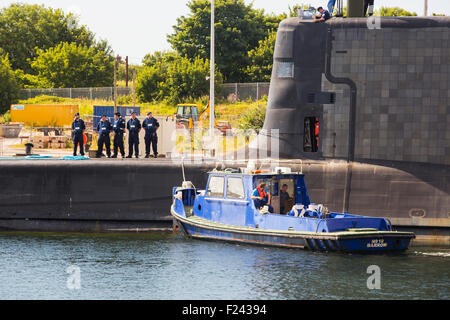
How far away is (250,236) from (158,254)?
2841 millimetres

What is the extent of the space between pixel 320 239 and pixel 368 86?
5287 millimetres

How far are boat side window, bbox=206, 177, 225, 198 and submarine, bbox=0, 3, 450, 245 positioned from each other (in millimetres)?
2019

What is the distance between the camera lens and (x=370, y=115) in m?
21.0

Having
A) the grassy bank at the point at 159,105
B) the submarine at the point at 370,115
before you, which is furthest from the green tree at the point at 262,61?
the submarine at the point at 370,115

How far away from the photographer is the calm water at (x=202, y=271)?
Answer: 1605cm

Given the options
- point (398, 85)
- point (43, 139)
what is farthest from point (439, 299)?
point (43, 139)

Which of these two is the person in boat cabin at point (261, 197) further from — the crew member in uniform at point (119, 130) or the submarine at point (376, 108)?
the crew member in uniform at point (119, 130)

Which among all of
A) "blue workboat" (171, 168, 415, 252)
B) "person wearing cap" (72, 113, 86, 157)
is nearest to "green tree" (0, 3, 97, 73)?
"person wearing cap" (72, 113, 86, 157)

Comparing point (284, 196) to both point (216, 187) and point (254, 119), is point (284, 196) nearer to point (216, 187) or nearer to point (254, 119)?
point (216, 187)

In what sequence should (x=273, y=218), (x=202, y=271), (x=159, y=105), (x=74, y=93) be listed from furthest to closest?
(x=74, y=93) < (x=159, y=105) < (x=273, y=218) < (x=202, y=271)

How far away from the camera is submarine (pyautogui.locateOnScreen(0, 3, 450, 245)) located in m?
20.7

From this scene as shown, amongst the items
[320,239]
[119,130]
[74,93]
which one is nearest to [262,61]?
[74,93]

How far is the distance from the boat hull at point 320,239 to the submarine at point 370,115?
2.38 meters

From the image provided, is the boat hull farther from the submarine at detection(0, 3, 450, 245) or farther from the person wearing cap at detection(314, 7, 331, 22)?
the person wearing cap at detection(314, 7, 331, 22)
